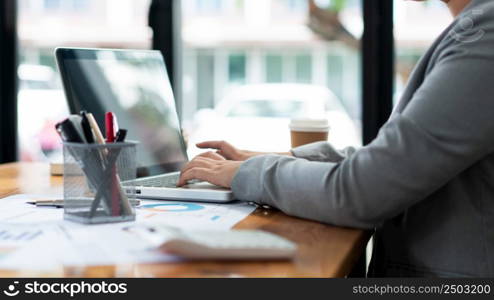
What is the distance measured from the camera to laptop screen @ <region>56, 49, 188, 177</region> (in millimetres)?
1282

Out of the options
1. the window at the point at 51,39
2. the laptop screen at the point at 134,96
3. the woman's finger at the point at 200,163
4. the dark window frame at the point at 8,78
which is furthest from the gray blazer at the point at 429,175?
the dark window frame at the point at 8,78

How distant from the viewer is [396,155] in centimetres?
93

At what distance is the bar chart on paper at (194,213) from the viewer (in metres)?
1.00

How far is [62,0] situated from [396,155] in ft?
7.14

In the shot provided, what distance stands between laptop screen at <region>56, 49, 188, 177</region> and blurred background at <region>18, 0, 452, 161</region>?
38.4 inches

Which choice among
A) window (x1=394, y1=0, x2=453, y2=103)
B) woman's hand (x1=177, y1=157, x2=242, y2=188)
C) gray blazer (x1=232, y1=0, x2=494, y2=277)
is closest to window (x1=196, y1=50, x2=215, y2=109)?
window (x1=394, y1=0, x2=453, y2=103)

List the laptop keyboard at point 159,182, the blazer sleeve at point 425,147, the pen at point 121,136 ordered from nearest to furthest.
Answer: the blazer sleeve at point 425,147, the pen at point 121,136, the laptop keyboard at point 159,182

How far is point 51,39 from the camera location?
2.79 meters

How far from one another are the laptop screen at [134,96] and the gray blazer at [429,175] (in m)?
Result: 0.38

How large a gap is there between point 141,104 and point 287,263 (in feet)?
2.48

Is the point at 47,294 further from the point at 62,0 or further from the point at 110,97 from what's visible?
the point at 62,0

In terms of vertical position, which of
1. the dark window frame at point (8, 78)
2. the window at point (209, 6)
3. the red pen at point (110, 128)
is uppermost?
the window at point (209, 6)

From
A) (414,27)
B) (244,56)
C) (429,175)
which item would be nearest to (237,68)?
(244,56)

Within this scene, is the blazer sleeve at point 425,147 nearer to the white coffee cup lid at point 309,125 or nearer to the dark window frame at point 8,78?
the white coffee cup lid at point 309,125
